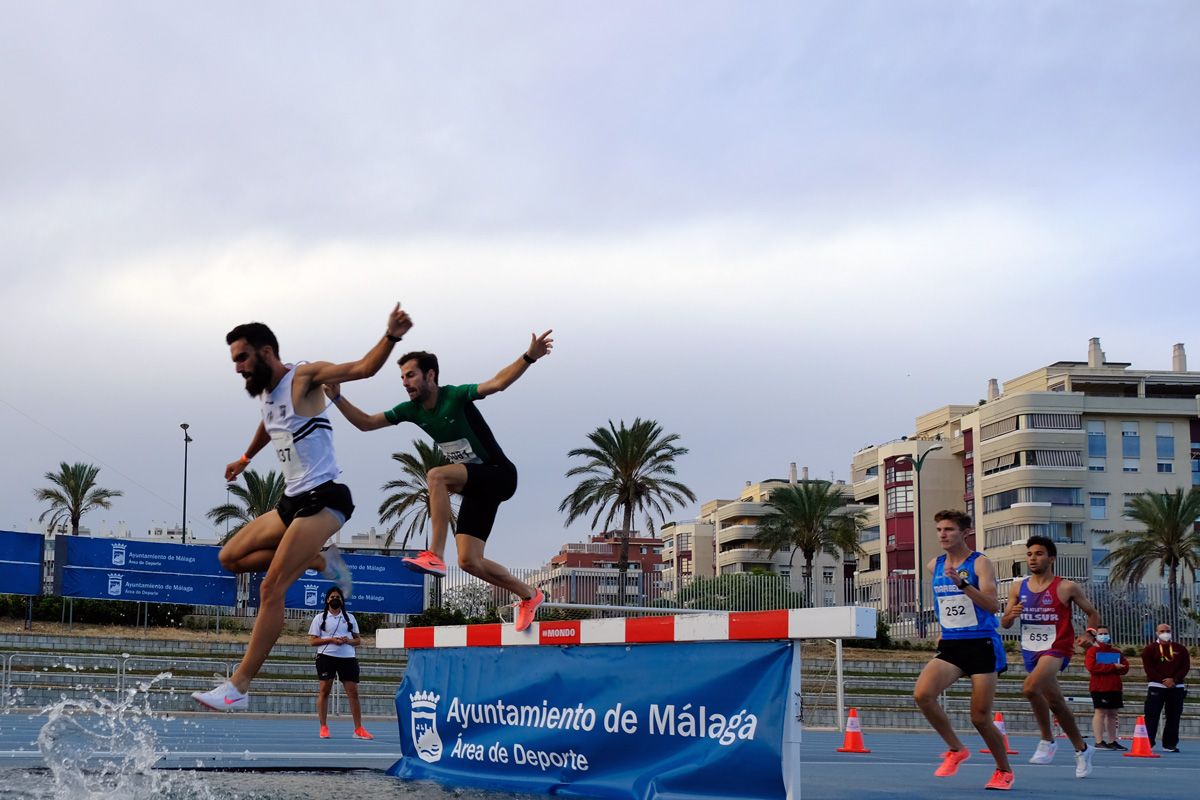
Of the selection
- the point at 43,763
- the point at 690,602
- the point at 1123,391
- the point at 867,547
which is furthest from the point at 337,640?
the point at 867,547

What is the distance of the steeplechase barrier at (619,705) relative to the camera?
25.1ft

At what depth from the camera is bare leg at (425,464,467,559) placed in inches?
368

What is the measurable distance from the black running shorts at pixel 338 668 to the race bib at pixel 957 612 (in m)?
9.76

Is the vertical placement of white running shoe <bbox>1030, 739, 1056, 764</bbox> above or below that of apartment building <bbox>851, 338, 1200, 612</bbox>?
below

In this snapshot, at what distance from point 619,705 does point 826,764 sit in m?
4.93

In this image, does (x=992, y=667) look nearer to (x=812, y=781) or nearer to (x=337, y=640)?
(x=812, y=781)

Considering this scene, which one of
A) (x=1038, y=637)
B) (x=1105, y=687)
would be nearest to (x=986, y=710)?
(x=1038, y=637)

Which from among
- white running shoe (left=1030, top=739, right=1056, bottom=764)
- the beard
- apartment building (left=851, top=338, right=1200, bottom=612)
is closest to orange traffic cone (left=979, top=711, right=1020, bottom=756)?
white running shoe (left=1030, top=739, right=1056, bottom=764)

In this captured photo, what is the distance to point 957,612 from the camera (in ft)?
34.6

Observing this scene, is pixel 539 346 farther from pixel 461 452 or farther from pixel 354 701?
pixel 354 701

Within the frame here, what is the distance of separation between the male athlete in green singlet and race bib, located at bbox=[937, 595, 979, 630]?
11.5ft

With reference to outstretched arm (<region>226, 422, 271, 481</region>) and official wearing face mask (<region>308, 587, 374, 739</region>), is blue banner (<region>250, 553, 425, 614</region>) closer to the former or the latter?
official wearing face mask (<region>308, 587, 374, 739</region>)

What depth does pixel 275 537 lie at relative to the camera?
25.9 ft

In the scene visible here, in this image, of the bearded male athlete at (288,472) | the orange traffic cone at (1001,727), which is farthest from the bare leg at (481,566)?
the orange traffic cone at (1001,727)
